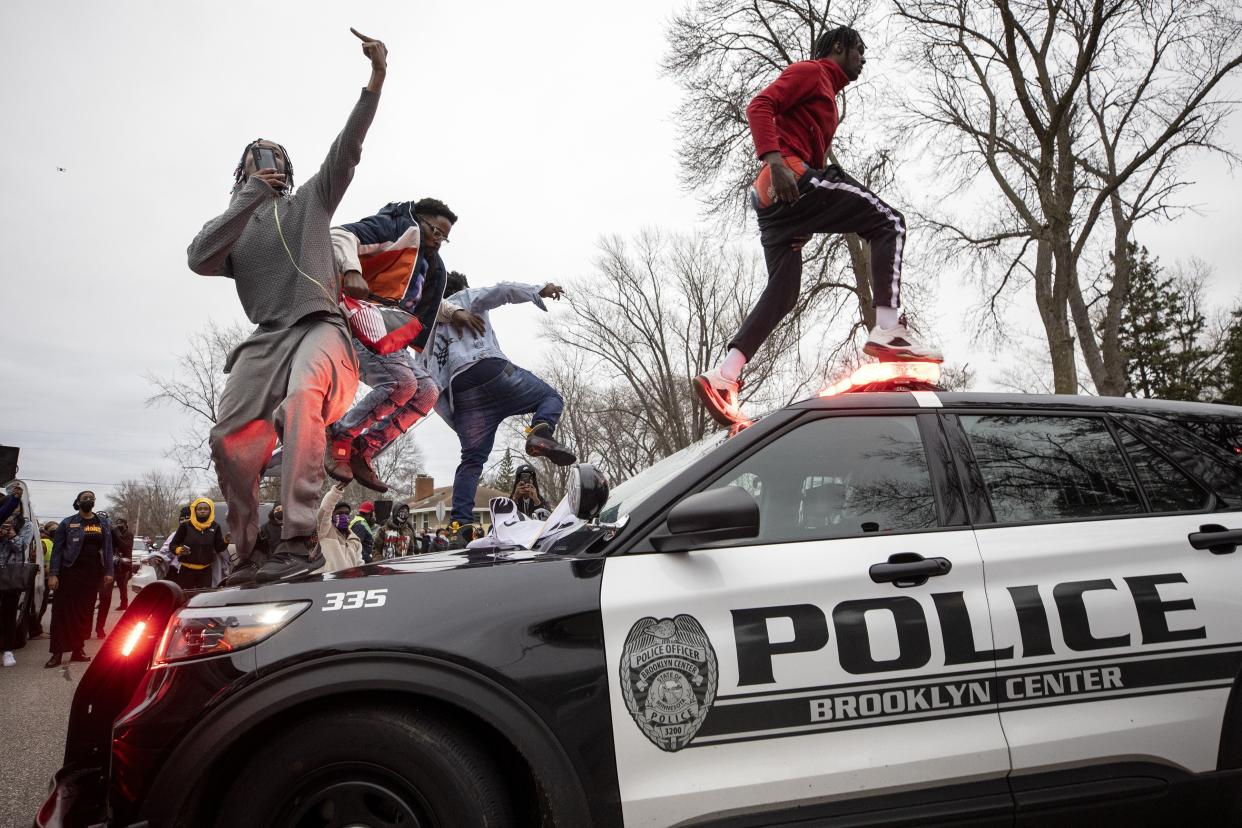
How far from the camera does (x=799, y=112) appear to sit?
4.14 meters

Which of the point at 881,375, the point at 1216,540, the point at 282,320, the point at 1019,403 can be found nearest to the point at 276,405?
the point at 282,320

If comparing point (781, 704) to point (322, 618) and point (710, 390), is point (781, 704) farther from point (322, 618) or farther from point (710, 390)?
point (710, 390)

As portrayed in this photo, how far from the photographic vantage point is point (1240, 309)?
38.6 meters

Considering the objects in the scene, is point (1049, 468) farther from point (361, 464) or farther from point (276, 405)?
point (361, 464)

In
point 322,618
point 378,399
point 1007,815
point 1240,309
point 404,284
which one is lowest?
point 1007,815

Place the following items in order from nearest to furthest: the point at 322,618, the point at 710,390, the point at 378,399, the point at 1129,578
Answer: the point at 322,618, the point at 1129,578, the point at 710,390, the point at 378,399

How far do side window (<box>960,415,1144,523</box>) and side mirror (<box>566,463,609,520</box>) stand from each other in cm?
124

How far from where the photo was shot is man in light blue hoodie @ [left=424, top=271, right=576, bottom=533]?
18.0ft

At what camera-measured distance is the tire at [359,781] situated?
1834 mm

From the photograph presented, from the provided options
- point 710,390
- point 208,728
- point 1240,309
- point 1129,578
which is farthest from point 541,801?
point 1240,309

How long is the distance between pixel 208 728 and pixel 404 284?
3.13 m

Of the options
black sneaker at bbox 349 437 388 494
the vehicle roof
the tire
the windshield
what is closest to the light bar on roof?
the vehicle roof

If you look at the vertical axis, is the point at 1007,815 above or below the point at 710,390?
below

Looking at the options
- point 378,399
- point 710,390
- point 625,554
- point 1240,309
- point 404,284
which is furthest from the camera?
point 1240,309
